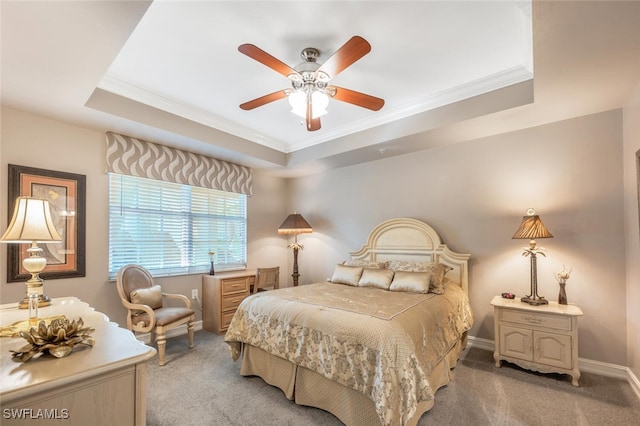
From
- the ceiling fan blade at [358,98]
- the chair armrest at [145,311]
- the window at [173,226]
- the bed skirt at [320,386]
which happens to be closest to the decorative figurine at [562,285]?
the bed skirt at [320,386]

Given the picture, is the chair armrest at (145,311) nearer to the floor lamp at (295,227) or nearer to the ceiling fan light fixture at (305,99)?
the floor lamp at (295,227)

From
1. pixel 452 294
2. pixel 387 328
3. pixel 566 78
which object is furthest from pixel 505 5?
pixel 452 294

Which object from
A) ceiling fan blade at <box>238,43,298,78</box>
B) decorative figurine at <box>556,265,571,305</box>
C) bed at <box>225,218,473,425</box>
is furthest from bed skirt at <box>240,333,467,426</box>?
ceiling fan blade at <box>238,43,298,78</box>

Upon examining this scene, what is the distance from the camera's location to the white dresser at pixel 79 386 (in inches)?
37.3

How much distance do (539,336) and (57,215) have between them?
4.93 metres

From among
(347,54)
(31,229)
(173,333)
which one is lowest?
(173,333)

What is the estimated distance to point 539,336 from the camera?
8.88 ft

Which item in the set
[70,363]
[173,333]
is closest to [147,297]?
[173,333]

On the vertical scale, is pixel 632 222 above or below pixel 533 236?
above

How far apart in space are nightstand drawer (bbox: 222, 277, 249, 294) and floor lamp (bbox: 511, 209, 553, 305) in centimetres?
348

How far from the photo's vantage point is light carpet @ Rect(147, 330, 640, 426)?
211 centimetres

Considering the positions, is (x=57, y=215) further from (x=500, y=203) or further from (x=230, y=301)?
(x=500, y=203)

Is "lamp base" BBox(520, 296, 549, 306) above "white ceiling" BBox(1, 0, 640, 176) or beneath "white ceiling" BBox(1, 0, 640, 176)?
beneath

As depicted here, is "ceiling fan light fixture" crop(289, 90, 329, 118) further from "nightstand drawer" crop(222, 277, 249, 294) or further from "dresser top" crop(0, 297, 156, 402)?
"nightstand drawer" crop(222, 277, 249, 294)
